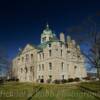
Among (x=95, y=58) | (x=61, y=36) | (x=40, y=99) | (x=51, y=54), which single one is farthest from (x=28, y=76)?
(x=40, y=99)

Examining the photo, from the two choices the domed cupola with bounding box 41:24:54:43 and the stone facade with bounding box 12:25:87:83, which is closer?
the stone facade with bounding box 12:25:87:83

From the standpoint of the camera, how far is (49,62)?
5416cm

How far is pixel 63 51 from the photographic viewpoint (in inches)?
2196

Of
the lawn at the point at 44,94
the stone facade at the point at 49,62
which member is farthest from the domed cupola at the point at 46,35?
the lawn at the point at 44,94

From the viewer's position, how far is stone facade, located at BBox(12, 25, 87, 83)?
53375 millimetres

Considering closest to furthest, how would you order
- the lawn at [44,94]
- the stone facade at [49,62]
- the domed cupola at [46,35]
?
1. the lawn at [44,94]
2. the stone facade at [49,62]
3. the domed cupola at [46,35]

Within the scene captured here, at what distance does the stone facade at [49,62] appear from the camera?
53375mm

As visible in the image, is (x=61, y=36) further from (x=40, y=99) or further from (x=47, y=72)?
(x=40, y=99)

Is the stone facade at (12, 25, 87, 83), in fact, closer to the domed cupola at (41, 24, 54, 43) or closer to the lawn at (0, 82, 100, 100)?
the domed cupola at (41, 24, 54, 43)

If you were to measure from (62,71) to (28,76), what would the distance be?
444 inches

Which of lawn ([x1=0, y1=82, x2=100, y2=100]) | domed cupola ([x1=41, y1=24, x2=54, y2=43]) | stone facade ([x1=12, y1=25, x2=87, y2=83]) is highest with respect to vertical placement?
domed cupola ([x1=41, y1=24, x2=54, y2=43])

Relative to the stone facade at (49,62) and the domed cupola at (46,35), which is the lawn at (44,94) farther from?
the domed cupola at (46,35)

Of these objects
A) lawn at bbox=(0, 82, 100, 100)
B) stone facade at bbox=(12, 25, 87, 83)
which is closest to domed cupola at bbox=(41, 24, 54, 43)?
stone facade at bbox=(12, 25, 87, 83)

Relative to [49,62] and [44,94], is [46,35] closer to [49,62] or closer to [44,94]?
[49,62]
